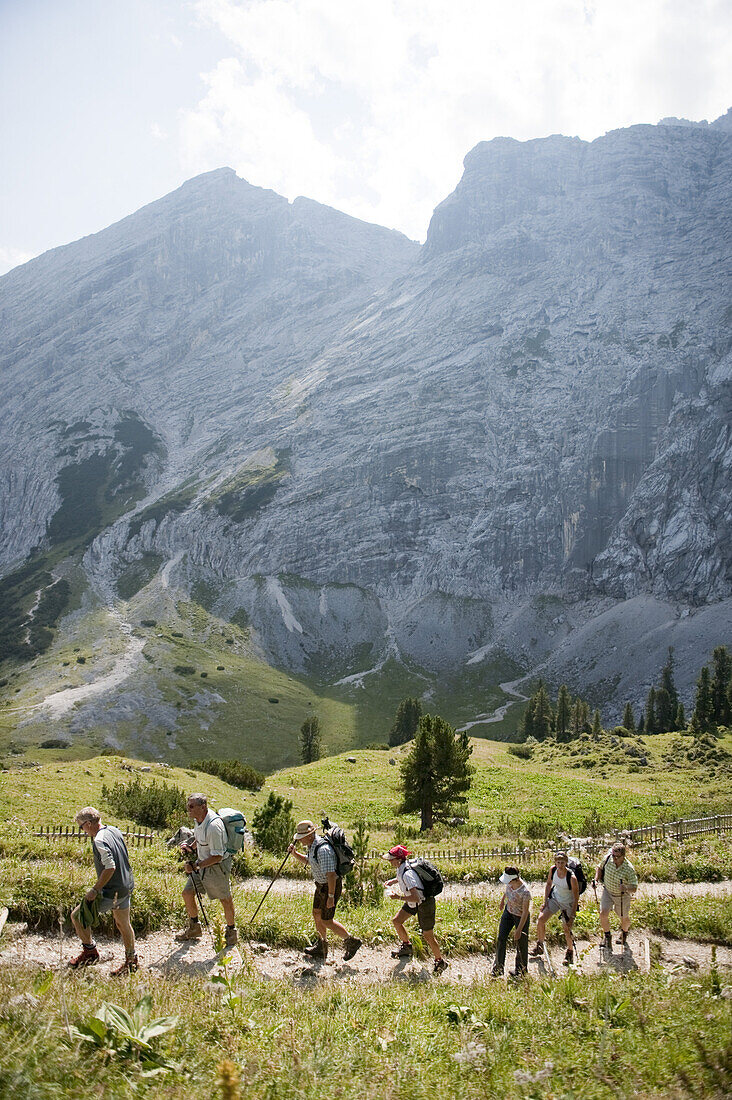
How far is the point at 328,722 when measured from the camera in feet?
348

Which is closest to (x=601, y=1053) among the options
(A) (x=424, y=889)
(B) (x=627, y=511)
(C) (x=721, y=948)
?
(A) (x=424, y=889)

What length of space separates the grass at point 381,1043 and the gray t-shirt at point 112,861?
173 cm

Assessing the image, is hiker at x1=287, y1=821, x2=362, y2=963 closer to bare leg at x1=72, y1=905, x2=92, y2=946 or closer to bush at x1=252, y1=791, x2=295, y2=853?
bare leg at x1=72, y1=905, x2=92, y2=946

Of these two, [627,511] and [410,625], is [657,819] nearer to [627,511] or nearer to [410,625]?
[410,625]

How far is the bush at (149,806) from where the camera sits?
24.6 meters

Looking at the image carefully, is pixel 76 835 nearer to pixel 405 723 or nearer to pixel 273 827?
pixel 273 827

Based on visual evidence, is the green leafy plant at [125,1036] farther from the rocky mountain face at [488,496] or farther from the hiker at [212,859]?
the rocky mountain face at [488,496]

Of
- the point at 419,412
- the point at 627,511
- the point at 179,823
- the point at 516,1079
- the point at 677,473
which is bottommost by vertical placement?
the point at 179,823

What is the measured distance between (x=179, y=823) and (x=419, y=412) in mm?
160194

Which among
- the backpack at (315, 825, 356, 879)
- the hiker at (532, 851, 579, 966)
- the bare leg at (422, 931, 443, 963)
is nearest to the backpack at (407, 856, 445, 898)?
the bare leg at (422, 931, 443, 963)

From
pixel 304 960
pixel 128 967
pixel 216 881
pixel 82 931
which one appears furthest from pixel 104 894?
pixel 304 960

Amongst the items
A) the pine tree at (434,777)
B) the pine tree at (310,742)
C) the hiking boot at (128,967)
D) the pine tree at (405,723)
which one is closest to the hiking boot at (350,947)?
the hiking boot at (128,967)

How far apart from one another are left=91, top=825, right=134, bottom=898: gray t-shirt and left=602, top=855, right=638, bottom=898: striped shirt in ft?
31.3

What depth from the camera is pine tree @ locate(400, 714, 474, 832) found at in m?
29.8
